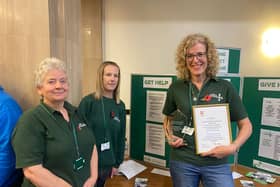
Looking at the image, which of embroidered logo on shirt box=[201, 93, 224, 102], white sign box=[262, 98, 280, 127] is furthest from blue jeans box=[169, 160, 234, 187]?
white sign box=[262, 98, 280, 127]

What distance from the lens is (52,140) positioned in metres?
1.16

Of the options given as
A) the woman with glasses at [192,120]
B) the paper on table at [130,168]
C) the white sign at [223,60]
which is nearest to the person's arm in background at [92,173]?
the woman with glasses at [192,120]

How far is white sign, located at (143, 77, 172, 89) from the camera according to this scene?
243 centimetres

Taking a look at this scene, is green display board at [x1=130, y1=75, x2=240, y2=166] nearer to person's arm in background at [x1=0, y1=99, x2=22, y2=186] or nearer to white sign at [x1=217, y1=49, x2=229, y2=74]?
white sign at [x1=217, y1=49, x2=229, y2=74]

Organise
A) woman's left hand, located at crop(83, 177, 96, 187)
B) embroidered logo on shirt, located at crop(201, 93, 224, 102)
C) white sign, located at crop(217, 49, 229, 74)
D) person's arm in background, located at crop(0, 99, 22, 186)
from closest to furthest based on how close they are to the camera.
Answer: person's arm in background, located at crop(0, 99, 22, 186) < woman's left hand, located at crop(83, 177, 96, 187) < embroidered logo on shirt, located at crop(201, 93, 224, 102) < white sign, located at crop(217, 49, 229, 74)

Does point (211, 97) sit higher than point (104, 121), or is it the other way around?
point (211, 97)

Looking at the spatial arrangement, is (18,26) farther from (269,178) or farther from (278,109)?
(269,178)

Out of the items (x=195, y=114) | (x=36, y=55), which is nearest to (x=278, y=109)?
(x=195, y=114)

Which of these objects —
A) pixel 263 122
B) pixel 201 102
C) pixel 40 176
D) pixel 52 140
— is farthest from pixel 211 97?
pixel 263 122

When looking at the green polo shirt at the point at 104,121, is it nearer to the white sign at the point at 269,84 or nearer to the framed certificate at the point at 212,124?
the framed certificate at the point at 212,124

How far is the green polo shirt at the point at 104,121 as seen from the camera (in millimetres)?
1825

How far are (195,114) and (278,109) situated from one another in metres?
1.31

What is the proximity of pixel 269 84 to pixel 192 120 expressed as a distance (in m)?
1.33

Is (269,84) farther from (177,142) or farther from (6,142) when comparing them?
(6,142)
